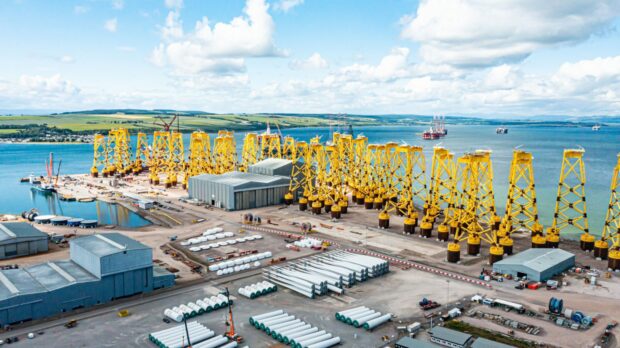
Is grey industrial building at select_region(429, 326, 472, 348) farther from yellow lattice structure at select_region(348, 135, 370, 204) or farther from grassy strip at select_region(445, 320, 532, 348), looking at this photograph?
yellow lattice structure at select_region(348, 135, 370, 204)

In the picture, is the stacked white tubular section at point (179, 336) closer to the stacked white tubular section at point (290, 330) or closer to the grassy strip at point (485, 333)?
the stacked white tubular section at point (290, 330)

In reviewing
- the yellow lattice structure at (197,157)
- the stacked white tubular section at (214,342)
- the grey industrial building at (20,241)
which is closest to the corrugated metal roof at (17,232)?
the grey industrial building at (20,241)

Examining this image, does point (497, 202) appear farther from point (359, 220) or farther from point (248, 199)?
point (248, 199)

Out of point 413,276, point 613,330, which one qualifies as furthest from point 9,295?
point 613,330

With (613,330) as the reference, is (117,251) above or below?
above

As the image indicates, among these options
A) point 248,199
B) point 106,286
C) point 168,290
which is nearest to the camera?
point 106,286

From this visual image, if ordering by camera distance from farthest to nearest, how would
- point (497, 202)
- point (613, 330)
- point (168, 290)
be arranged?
point (497, 202) → point (168, 290) → point (613, 330)

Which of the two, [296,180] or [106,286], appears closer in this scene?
[106,286]
